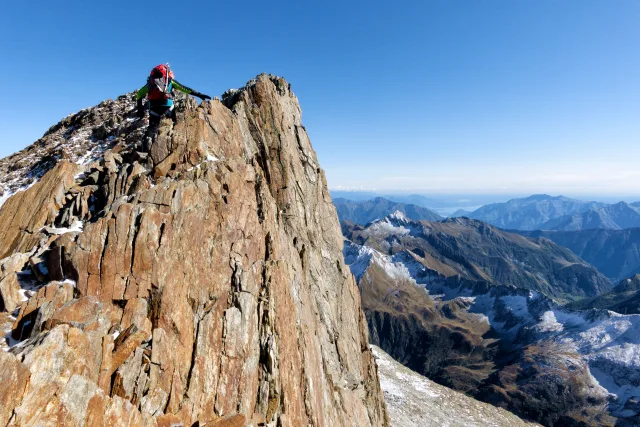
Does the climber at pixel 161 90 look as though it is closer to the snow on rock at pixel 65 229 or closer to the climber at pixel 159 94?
the climber at pixel 159 94

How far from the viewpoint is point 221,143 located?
1323 inches

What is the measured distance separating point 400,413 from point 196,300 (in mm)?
82993

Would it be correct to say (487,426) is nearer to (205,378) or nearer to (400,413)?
(400,413)

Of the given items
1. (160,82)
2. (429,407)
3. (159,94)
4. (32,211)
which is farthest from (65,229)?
(429,407)

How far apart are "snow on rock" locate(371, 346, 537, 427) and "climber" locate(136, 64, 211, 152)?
81.1 metres

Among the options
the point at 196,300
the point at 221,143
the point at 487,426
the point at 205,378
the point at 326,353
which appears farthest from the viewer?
the point at 487,426

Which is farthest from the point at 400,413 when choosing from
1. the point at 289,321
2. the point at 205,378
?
the point at 205,378

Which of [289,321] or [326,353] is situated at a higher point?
[289,321]

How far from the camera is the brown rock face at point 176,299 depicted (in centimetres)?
1445

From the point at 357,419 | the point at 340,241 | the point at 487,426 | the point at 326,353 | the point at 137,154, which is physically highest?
the point at 137,154

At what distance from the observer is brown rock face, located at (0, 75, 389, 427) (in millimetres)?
14453

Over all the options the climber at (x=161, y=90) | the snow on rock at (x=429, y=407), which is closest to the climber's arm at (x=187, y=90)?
the climber at (x=161, y=90)

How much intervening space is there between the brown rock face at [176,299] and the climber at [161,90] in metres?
2.02

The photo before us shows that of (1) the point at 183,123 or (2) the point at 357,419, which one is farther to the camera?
(2) the point at 357,419
